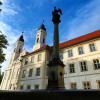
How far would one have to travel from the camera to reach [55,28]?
592 inches

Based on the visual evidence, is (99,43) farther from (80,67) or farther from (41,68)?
(41,68)

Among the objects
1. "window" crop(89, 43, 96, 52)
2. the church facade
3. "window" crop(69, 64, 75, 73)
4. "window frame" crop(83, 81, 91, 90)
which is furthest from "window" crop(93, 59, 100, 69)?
→ "window" crop(69, 64, 75, 73)

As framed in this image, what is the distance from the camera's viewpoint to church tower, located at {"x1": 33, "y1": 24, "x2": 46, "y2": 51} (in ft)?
151

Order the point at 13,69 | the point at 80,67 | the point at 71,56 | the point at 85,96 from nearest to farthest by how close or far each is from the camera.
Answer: the point at 85,96
the point at 80,67
the point at 71,56
the point at 13,69

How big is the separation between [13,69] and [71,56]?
2399cm

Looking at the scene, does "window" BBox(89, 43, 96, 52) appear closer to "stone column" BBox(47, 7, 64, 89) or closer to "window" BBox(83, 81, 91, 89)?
"window" BBox(83, 81, 91, 89)

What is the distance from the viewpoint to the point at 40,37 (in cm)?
4781

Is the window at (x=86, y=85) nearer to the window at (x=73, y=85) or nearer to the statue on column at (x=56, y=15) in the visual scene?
Answer: the window at (x=73, y=85)

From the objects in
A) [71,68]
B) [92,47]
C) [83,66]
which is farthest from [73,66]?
[92,47]

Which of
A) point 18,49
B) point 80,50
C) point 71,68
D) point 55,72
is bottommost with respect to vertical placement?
point 55,72

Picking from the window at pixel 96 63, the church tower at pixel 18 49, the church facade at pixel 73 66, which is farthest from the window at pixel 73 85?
the church tower at pixel 18 49

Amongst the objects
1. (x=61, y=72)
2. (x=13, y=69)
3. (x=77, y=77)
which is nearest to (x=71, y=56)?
(x=77, y=77)

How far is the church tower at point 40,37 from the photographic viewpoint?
46.0 meters

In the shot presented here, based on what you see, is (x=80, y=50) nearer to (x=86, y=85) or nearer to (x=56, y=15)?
(x=86, y=85)
